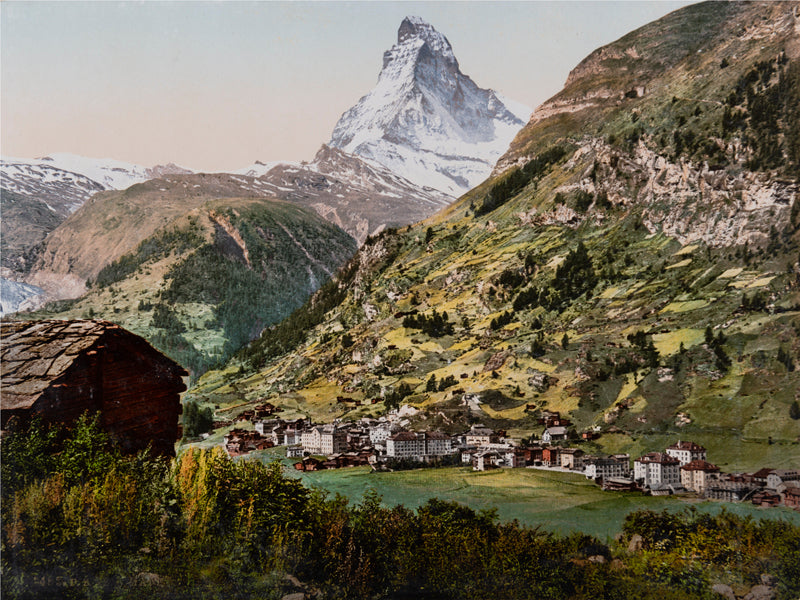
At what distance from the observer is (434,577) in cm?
1767

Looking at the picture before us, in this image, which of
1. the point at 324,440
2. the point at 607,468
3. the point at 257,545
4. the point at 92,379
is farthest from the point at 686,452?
the point at 92,379

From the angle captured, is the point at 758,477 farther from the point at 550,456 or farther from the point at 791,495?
the point at 550,456

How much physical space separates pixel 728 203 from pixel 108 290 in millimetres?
75263

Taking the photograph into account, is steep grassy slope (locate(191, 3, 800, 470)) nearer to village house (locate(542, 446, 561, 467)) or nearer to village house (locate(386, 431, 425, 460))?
village house (locate(542, 446, 561, 467))

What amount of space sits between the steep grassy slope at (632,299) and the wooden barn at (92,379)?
21.3 meters

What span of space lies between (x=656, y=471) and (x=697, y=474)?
195 centimetres

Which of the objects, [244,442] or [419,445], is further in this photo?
[244,442]

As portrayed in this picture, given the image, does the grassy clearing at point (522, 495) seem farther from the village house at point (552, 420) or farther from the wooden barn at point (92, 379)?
the wooden barn at point (92, 379)

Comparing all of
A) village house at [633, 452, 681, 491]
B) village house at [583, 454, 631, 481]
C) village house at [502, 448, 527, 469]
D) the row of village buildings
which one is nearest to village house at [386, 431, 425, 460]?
the row of village buildings

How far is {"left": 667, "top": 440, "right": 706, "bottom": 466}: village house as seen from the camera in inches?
1141

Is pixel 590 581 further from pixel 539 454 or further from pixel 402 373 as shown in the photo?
pixel 402 373

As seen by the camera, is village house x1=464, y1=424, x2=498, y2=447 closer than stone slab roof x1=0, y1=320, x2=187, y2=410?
No

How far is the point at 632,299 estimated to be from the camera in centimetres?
4669

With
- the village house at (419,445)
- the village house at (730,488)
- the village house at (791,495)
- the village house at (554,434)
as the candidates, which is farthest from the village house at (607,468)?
the village house at (419,445)
